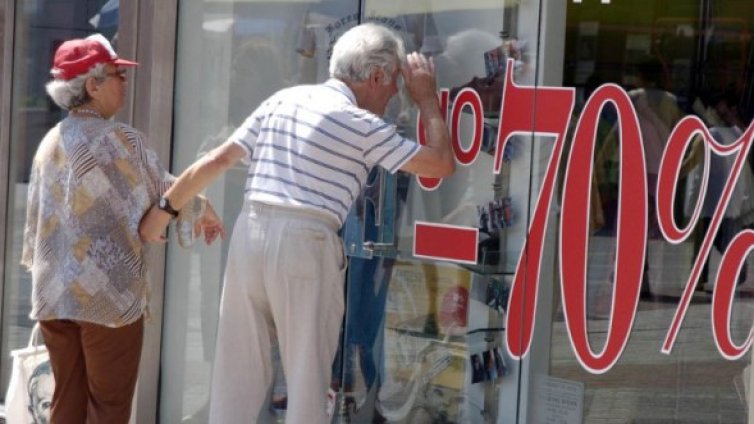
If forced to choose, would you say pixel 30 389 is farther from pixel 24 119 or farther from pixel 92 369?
pixel 24 119

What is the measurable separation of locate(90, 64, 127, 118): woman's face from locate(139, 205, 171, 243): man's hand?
409 mm

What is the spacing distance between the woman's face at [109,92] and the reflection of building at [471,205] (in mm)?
955

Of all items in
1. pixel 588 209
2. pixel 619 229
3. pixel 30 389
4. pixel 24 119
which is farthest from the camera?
pixel 24 119

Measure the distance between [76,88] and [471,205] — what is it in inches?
58.0

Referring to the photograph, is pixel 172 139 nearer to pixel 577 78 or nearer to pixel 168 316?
pixel 168 316

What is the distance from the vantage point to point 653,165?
182 inches

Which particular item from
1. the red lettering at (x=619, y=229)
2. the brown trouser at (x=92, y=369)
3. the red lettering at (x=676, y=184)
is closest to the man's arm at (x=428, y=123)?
the red lettering at (x=619, y=229)

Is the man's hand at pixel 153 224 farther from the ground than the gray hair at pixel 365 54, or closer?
closer

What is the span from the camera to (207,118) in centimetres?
612

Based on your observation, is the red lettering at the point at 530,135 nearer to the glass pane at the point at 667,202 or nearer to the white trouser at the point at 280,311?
the glass pane at the point at 667,202

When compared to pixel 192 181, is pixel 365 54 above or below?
above

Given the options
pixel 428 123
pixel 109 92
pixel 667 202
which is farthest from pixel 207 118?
pixel 667 202

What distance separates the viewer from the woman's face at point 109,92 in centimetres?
497

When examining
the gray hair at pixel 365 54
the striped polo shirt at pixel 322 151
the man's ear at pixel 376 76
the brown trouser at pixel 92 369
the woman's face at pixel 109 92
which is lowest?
the brown trouser at pixel 92 369
